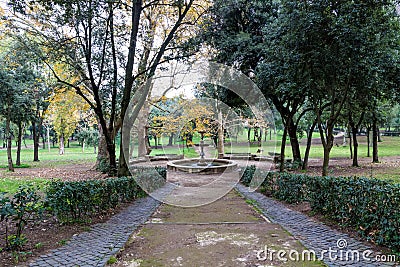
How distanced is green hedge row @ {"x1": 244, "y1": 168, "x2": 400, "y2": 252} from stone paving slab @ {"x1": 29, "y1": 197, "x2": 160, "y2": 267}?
3.86 metres

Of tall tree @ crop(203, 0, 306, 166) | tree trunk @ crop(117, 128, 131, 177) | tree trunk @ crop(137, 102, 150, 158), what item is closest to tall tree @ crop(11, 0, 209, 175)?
tree trunk @ crop(117, 128, 131, 177)

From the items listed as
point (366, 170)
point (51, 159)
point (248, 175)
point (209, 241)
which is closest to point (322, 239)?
point (209, 241)

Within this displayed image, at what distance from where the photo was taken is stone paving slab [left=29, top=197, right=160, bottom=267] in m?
3.91

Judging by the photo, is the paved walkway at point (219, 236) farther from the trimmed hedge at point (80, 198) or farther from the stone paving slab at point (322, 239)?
the trimmed hedge at point (80, 198)

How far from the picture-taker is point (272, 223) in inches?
236

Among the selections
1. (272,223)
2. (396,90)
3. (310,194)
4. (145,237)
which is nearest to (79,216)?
(145,237)

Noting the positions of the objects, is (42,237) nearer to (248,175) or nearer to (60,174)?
(248,175)

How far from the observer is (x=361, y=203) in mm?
4887

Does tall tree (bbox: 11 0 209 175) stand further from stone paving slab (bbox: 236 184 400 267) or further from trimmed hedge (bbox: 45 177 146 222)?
stone paving slab (bbox: 236 184 400 267)

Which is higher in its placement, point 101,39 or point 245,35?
point 245,35

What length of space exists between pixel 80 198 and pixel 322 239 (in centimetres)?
445

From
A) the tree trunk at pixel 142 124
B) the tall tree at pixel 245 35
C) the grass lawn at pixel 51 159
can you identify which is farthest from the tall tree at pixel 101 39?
the grass lawn at pixel 51 159

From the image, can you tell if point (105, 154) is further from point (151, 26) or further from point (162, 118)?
point (151, 26)

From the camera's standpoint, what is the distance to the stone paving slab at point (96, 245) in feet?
12.8
